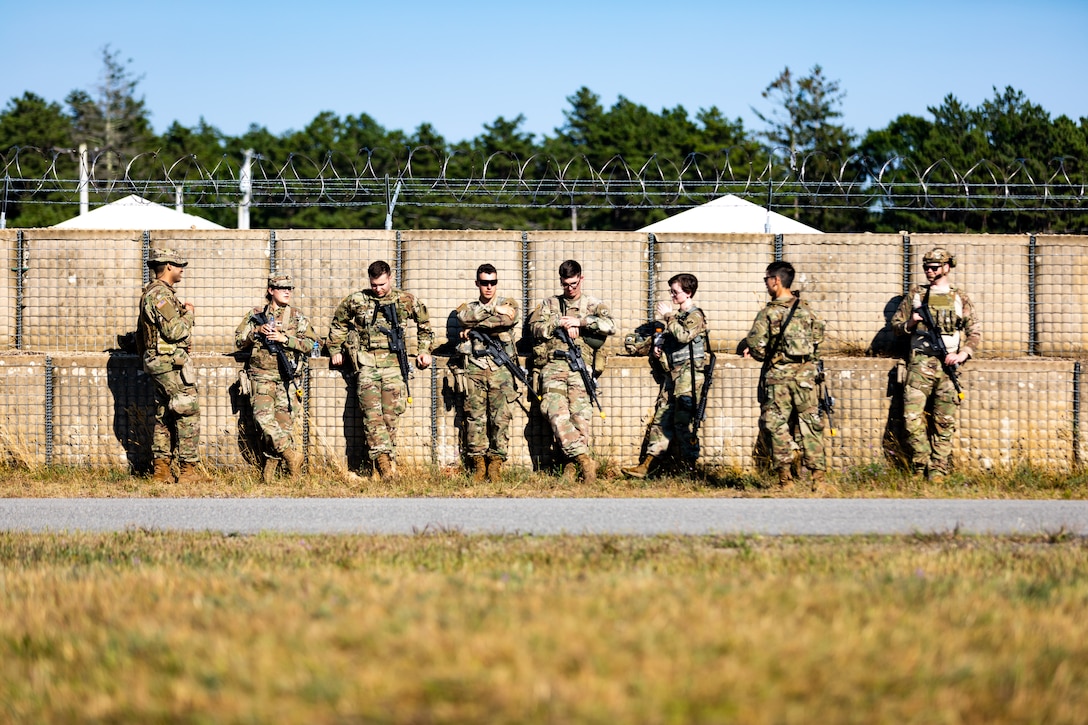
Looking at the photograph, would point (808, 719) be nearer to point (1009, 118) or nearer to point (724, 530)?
point (724, 530)

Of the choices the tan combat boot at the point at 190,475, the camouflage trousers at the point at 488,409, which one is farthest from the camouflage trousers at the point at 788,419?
the tan combat boot at the point at 190,475

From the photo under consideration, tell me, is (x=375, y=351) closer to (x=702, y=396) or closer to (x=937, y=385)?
(x=702, y=396)

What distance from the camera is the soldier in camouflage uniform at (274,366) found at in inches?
427

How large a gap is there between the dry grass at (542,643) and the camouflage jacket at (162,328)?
465 centimetres

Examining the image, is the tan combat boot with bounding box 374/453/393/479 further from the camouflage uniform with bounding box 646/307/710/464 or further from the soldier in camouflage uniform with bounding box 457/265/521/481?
the camouflage uniform with bounding box 646/307/710/464

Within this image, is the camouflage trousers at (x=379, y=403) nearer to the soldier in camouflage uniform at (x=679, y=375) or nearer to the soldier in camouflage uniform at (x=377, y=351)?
the soldier in camouflage uniform at (x=377, y=351)

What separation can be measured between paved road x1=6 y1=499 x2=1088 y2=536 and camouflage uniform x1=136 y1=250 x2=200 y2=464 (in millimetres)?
1387

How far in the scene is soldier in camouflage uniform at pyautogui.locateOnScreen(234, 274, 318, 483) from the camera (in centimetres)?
1085

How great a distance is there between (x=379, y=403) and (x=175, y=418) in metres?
1.88

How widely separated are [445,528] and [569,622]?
3371 mm

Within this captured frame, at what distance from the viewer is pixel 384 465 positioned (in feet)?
35.5

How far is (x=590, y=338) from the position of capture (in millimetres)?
11125

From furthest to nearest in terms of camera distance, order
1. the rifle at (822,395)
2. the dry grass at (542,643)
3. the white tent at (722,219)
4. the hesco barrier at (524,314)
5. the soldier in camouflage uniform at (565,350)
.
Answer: the white tent at (722,219), the hesco barrier at (524,314), the soldier in camouflage uniform at (565,350), the rifle at (822,395), the dry grass at (542,643)

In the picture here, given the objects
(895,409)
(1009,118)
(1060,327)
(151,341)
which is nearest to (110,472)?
(151,341)
